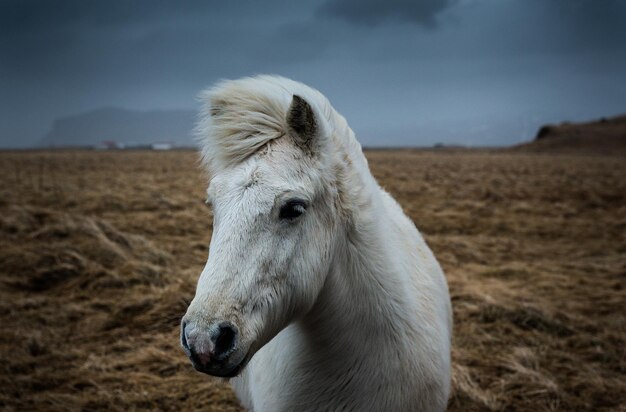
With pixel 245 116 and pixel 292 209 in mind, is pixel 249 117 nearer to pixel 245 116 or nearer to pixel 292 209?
pixel 245 116

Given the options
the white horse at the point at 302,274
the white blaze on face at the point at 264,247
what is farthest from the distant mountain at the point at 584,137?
the white blaze on face at the point at 264,247


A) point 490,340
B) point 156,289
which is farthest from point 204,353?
point 156,289

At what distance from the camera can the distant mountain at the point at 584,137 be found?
57.8m

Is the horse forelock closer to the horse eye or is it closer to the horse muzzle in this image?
the horse eye

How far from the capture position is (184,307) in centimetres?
494

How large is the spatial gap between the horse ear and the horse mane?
0.03 meters

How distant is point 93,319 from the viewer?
4762 millimetres

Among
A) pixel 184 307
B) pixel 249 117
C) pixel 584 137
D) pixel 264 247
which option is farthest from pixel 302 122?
pixel 584 137

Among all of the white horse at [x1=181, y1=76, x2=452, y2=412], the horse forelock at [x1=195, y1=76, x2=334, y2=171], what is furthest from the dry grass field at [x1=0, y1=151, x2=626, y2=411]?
the horse forelock at [x1=195, y1=76, x2=334, y2=171]

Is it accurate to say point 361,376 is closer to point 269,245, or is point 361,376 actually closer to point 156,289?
point 269,245

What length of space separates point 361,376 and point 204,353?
88cm

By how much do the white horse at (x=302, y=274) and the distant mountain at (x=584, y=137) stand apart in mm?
62499

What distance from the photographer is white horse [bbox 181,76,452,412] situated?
1.52m

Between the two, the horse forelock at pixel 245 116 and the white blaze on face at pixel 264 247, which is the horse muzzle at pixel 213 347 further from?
the horse forelock at pixel 245 116
